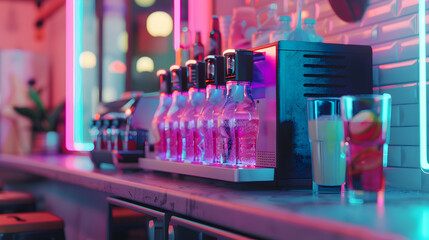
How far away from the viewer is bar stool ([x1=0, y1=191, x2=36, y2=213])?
8.75 ft

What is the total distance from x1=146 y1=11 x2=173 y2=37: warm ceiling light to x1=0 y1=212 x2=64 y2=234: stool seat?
189 centimetres

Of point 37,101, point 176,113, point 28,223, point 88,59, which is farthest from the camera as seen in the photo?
point 37,101

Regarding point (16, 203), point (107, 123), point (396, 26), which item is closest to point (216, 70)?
point (396, 26)

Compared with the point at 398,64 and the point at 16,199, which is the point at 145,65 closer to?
the point at 16,199

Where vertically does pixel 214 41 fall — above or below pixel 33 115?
above

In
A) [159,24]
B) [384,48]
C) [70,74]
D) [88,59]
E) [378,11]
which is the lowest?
[384,48]

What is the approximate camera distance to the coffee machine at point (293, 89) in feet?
4.21

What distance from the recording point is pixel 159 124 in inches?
68.4

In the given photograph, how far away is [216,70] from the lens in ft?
4.64

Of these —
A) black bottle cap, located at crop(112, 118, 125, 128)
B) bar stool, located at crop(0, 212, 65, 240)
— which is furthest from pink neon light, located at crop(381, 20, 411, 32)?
bar stool, located at crop(0, 212, 65, 240)

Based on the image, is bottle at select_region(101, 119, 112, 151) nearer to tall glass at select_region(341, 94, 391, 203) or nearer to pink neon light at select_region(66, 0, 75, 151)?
tall glass at select_region(341, 94, 391, 203)

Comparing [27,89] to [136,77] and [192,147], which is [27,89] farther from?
[192,147]

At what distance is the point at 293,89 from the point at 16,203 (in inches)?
77.7

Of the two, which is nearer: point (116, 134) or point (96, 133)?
point (116, 134)
